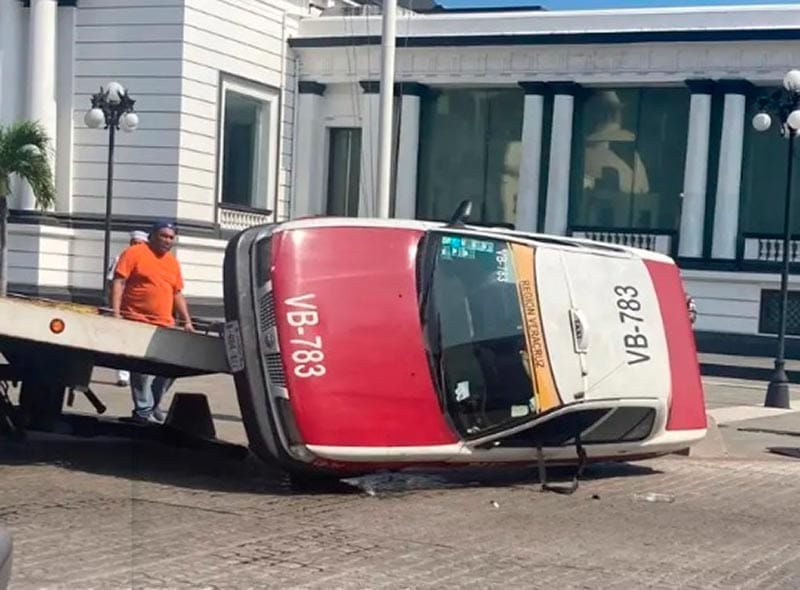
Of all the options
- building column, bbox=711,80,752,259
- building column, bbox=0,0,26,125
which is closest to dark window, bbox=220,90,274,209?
building column, bbox=0,0,26,125

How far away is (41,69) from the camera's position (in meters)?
31.9

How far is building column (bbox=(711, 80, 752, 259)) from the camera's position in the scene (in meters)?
31.7

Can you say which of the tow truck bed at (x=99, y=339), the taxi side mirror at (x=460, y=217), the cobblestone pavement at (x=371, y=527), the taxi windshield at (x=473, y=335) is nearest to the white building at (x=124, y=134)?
the cobblestone pavement at (x=371, y=527)

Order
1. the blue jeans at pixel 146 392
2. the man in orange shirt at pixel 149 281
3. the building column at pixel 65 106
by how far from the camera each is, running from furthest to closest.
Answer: the building column at pixel 65 106 < the blue jeans at pixel 146 392 < the man in orange shirt at pixel 149 281

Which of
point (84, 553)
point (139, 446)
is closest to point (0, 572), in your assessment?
point (84, 553)

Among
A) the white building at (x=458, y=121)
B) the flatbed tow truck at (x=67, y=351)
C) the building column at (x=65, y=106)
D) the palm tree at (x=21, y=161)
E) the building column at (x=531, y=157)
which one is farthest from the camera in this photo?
the building column at (x=531, y=157)

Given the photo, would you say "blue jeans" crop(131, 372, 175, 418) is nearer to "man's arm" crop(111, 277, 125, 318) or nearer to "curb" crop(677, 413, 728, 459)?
"man's arm" crop(111, 277, 125, 318)

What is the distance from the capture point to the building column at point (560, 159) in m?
33.3

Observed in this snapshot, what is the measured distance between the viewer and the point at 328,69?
116ft

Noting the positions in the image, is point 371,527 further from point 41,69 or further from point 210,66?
point 41,69

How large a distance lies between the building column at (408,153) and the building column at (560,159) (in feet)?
12.1

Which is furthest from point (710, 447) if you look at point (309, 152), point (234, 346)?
point (309, 152)

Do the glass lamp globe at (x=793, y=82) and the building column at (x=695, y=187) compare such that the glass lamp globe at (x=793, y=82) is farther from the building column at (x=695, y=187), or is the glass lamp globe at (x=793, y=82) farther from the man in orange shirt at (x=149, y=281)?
the man in orange shirt at (x=149, y=281)

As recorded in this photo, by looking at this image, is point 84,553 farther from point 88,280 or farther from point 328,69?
point 328,69
